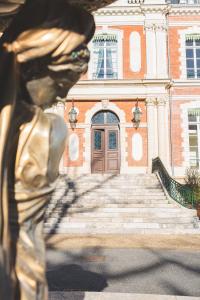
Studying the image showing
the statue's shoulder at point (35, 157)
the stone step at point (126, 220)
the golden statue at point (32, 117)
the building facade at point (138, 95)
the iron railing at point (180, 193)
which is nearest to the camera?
the golden statue at point (32, 117)

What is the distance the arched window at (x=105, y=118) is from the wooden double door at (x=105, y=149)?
0.29 meters

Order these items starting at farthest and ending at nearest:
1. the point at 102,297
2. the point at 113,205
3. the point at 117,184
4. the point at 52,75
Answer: the point at 117,184
the point at 113,205
the point at 102,297
the point at 52,75

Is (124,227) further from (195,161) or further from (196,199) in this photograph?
(195,161)

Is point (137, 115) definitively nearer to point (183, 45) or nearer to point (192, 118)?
point (192, 118)

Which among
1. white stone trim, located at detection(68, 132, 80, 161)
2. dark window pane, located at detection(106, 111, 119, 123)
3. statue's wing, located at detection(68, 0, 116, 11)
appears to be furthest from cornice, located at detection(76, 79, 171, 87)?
statue's wing, located at detection(68, 0, 116, 11)

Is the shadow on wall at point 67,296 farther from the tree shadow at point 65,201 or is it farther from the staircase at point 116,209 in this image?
the staircase at point 116,209

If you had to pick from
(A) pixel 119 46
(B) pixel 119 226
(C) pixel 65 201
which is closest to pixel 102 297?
(B) pixel 119 226

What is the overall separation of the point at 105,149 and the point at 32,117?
16409 mm

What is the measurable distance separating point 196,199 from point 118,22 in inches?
430

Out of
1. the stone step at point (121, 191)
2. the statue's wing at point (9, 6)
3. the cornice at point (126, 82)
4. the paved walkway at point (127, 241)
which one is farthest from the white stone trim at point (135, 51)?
the statue's wing at point (9, 6)

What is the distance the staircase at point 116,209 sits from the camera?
10.0 metres

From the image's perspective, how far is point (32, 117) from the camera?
4.95 ft

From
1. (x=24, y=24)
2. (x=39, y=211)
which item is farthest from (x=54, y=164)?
(x=24, y=24)

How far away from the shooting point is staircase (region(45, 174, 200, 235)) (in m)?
10.0
